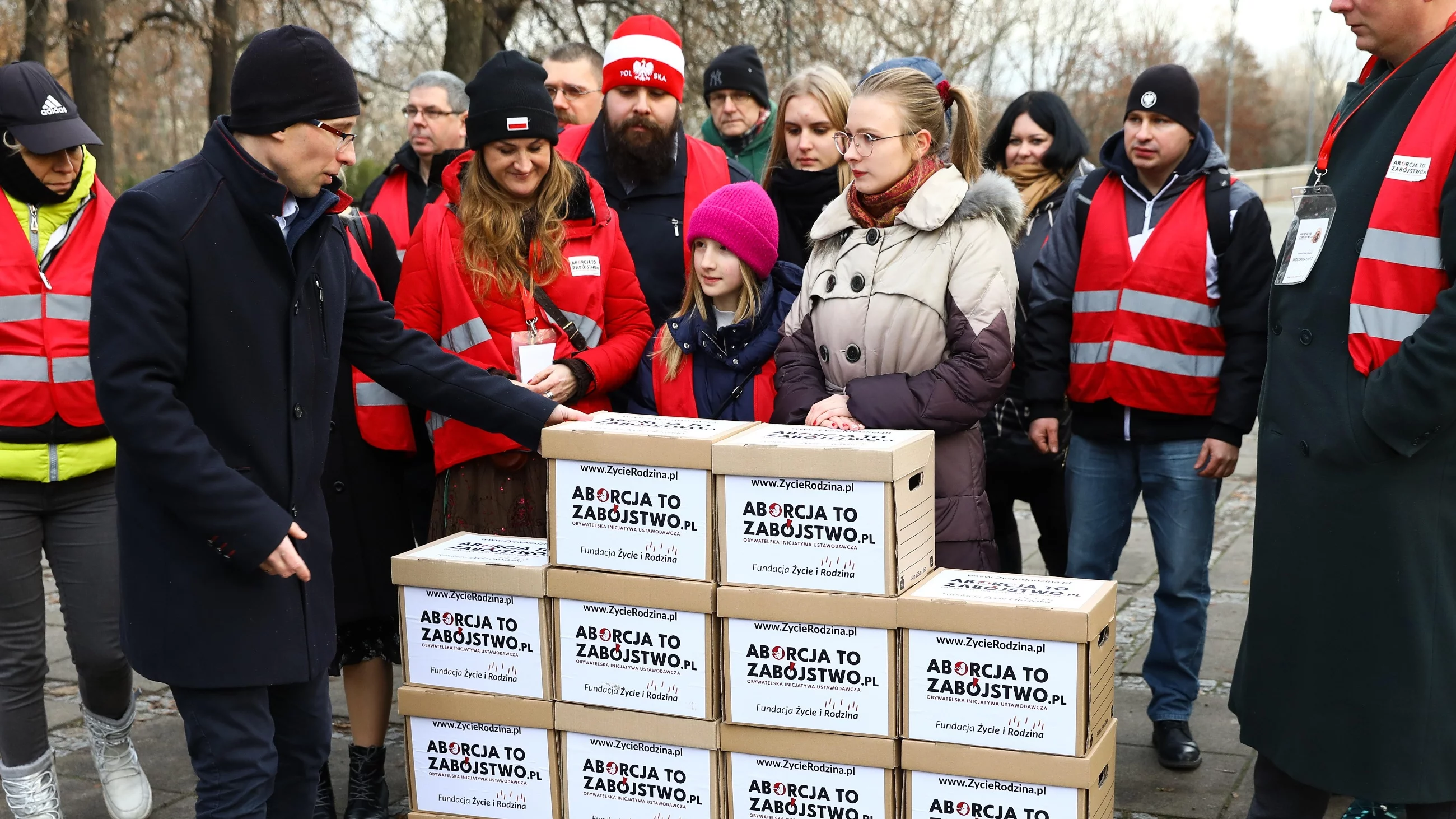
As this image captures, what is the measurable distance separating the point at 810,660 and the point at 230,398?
1422mm

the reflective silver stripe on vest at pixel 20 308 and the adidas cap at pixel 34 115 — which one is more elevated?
the adidas cap at pixel 34 115

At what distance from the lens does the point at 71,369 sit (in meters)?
3.81

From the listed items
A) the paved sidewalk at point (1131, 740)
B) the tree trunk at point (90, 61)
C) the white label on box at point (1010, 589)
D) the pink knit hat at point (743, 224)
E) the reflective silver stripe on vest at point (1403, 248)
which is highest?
the tree trunk at point (90, 61)

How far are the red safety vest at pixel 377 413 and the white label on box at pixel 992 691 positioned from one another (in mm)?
1762

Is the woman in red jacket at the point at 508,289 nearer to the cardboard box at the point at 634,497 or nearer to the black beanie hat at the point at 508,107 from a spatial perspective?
the black beanie hat at the point at 508,107

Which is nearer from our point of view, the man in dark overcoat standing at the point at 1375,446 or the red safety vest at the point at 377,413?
the man in dark overcoat standing at the point at 1375,446

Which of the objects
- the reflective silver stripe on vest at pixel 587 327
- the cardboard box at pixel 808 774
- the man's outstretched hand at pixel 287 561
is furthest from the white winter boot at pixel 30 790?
the cardboard box at pixel 808 774

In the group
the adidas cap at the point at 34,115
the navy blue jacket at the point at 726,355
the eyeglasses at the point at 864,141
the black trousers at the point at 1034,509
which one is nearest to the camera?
the eyeglasses at the point at 864,141

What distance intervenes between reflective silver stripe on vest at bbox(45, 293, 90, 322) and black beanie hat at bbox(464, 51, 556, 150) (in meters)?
1.23

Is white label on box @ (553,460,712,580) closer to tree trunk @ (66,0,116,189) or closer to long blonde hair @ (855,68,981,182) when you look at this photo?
long blonde hair @ (855,68,981,182)

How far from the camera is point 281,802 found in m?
3.09

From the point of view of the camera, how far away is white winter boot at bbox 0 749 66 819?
12.5 feet

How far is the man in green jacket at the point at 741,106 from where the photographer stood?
585 centimetres

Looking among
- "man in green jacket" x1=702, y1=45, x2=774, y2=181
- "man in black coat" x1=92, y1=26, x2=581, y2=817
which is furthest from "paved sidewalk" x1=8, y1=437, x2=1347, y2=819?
"man in green jacket" x1=702, y1=45, x2=774, y2=181
